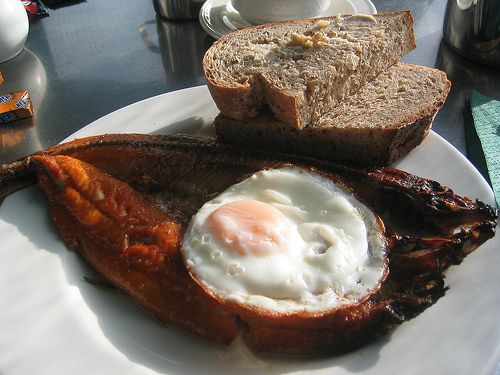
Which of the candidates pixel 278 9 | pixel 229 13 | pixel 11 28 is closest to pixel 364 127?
pixel 278 9

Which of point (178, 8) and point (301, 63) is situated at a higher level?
point (301, 63)

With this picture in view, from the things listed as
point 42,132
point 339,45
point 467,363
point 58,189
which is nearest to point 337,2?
point 339,45

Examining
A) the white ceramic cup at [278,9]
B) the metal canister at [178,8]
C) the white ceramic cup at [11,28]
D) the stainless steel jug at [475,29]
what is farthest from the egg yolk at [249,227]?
the metal canister at [178,8]

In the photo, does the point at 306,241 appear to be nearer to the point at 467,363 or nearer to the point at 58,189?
the point at 467,363

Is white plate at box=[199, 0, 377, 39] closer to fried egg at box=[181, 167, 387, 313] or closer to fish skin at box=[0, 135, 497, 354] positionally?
fish skin at box=[0, 135, 497, 354]

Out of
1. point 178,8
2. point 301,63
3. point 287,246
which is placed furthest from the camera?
point 178,8

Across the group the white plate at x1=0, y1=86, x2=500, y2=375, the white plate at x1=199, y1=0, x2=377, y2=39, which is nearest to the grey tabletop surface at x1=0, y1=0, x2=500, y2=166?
the white plate at x1=199, y1=0, x2=377, y2=39

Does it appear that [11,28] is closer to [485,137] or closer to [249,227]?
[249,227]
